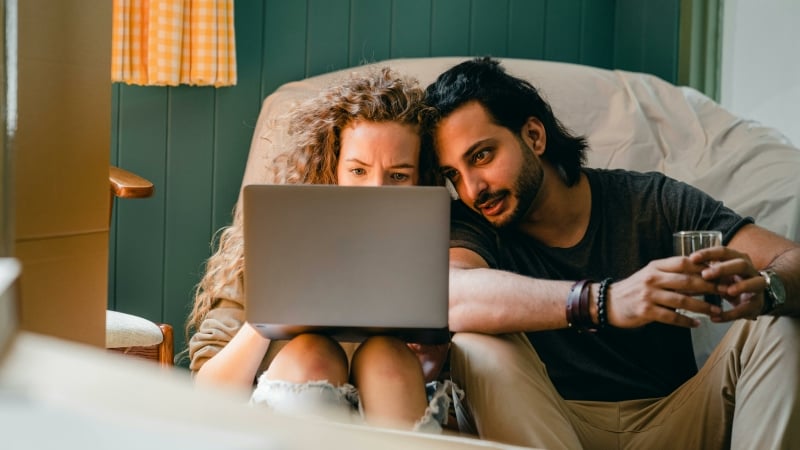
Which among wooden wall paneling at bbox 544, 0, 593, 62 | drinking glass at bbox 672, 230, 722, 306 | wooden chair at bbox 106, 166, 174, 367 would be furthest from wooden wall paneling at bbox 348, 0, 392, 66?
drinking glass at bbox 672, 230, 722, 306

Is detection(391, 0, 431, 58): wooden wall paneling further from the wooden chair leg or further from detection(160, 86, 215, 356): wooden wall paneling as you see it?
the wooden chair leg

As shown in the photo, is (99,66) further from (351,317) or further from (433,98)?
(433,98)

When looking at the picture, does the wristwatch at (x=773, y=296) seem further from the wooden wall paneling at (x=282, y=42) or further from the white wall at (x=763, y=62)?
the wooden wall paneling at (x=282, y=42)

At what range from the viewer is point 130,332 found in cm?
176

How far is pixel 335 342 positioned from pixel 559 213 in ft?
2.22

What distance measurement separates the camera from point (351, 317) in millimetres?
1097

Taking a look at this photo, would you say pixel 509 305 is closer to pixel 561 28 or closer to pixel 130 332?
pixel 130 332

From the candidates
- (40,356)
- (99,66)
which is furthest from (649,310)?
(40,356)

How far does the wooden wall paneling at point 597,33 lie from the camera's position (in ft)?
8.75

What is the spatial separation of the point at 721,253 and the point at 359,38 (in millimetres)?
1518

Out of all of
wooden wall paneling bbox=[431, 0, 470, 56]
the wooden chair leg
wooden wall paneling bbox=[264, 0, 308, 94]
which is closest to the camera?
the wooden chair leg

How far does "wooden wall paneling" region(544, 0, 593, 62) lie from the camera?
2.65 metres

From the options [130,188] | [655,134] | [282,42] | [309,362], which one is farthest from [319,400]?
[282,42]

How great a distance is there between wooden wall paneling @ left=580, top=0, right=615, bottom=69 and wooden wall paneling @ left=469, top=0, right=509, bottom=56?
251mm
